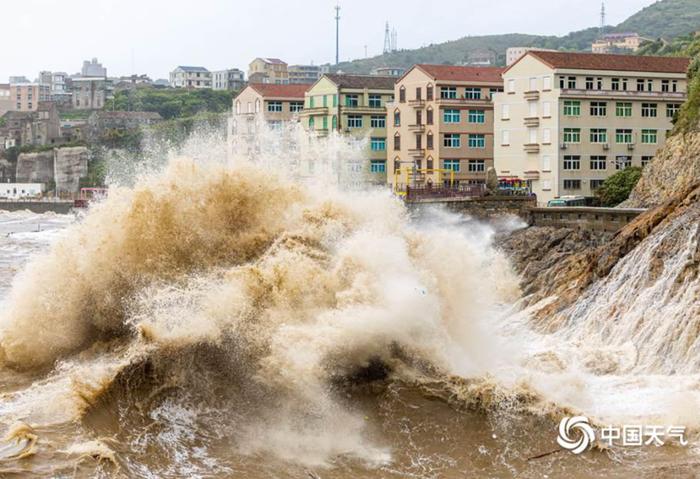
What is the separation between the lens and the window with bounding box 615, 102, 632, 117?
173ft

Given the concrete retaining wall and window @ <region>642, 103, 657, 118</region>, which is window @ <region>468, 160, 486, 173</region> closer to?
window @ <region>642, 103, 657, 118</region>

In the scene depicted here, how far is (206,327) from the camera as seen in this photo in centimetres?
1540

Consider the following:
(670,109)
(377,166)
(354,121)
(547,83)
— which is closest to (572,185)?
(547,83)

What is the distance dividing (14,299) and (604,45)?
184 meters

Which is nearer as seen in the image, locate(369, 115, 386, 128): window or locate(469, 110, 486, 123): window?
locate(469, 110, 486, 123): window

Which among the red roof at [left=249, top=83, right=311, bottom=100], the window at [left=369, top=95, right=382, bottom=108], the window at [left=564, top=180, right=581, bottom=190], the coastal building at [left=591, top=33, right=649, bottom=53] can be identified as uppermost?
the coastal building at [left=591, top=33, right=649, bottom=53]

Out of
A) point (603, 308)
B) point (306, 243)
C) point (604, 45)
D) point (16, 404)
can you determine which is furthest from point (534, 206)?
point (604, 45)

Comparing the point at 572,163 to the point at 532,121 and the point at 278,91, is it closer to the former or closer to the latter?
the point at 532,121

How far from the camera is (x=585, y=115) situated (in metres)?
52.4

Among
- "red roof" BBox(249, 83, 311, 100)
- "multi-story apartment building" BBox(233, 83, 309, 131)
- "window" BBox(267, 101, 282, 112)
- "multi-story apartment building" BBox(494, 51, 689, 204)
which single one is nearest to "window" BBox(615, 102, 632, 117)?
"multi-story apartment building" BBox(494, 51, 689, 204)

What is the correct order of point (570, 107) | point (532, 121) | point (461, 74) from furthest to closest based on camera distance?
point (461, 74), point (532, 121), point (570, 107)

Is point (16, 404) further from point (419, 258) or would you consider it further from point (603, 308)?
point (603, 308)

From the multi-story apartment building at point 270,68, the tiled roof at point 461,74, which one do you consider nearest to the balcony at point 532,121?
the tiled roof at point 461,74

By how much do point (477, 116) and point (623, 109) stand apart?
29.5ft
